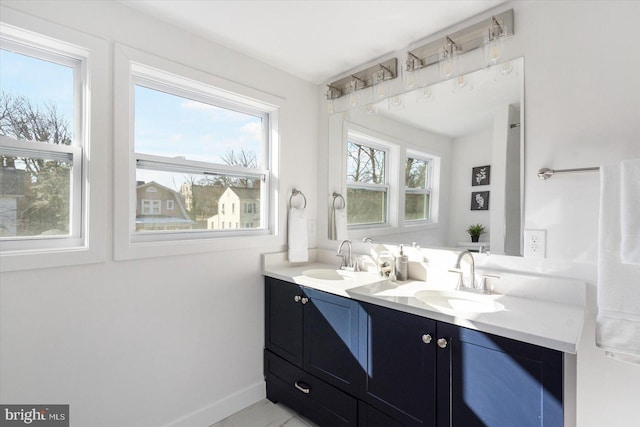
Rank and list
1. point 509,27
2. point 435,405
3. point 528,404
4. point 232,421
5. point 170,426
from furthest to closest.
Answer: point 232,421 < point 170,426 < point 509,27 < point 435,405 < point 528,404

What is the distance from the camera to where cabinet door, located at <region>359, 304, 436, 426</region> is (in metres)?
1.38

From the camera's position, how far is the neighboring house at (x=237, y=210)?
2.16m

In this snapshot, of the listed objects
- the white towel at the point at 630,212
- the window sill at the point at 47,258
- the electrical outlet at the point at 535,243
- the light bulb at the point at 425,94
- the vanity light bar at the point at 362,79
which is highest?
the vanity light bar at the point at 362,79

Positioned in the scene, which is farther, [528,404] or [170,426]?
[170,426]

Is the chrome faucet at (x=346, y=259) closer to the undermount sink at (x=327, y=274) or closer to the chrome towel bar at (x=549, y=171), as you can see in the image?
the undermount sink at (x=327, y=274)

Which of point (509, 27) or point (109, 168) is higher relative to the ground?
point (509, 27)

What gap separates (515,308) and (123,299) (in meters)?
1.90

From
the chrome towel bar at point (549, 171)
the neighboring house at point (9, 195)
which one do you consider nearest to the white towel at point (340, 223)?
the chrome towel bar at point (549, 171)

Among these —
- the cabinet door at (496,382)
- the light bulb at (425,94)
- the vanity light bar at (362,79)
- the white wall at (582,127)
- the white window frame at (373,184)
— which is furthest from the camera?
the white window frame at (373,184)

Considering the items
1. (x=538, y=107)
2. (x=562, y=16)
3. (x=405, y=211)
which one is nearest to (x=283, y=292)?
(x=405, y=211)

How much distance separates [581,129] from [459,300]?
0.97 meters

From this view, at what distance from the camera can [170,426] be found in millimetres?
1807

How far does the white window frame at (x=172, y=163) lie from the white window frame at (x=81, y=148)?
0.22ft

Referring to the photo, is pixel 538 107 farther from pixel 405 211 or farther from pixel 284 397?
pixel 284 397
